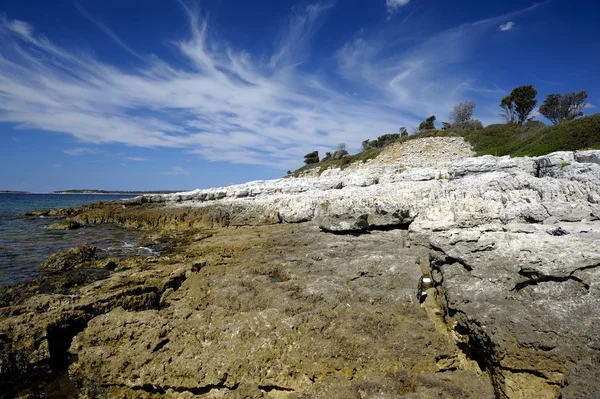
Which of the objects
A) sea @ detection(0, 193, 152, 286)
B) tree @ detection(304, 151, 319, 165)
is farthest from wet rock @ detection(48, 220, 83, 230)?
tree @ detection(304, 151, 319, 165)

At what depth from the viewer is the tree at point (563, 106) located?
4981 cm

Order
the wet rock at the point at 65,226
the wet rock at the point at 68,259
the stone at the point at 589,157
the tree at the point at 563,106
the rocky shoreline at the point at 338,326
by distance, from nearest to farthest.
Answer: the rocky shoreline at the point at 338,326
the wet rock at the point at 68,259
the stone at the point at 589,157
the wet rock at the point at 65,226
the tree at the point at 563,106

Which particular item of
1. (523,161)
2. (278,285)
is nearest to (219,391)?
(278,285)

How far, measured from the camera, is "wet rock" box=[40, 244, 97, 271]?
11266 millimetres

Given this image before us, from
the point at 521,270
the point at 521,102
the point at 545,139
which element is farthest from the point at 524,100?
the point at 521,270

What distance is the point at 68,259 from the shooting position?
11.7m

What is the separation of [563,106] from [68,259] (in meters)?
67.7

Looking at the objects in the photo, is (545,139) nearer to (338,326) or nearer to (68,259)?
(338,326)

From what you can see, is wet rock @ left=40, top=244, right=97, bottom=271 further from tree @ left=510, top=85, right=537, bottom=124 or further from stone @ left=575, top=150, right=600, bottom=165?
tree @ left=510, top=85, right=537, bottom=124

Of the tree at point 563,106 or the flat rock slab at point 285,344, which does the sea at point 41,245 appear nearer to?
the flat rock slab at point 285,344

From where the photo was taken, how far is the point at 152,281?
778 centimetres

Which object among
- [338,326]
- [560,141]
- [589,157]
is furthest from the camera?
[560,141]

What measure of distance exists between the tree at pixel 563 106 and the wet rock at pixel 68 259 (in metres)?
62.9

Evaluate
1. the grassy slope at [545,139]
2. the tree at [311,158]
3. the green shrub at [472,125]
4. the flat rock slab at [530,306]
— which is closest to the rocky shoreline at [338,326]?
the flat rock slab at [530,306]
